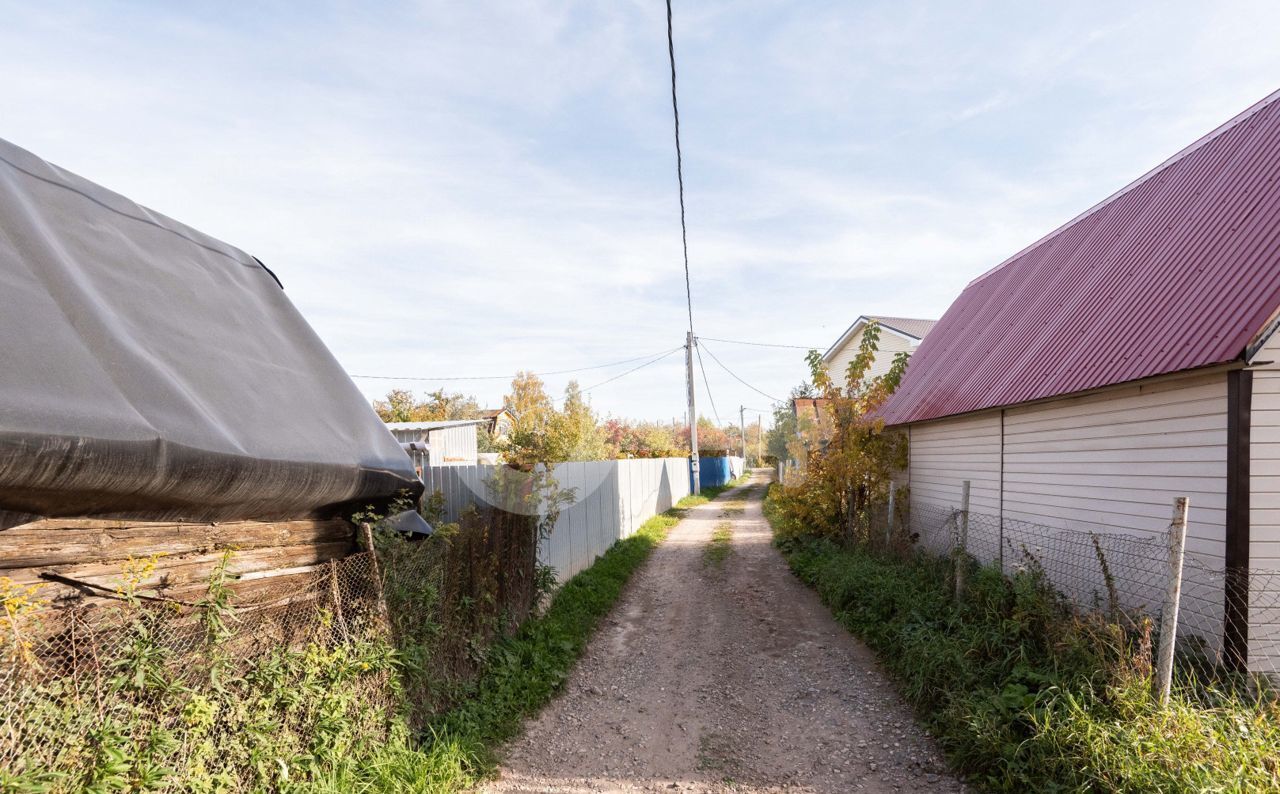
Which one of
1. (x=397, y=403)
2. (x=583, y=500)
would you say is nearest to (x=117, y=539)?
(x=583, y=500)

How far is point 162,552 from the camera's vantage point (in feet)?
9.87

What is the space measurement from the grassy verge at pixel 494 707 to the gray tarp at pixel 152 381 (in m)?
1.57

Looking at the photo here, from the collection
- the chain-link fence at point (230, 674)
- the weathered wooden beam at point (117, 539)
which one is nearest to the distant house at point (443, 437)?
the chain-link fence at point (230, 674)

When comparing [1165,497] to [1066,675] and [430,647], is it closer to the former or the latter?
[1066,675]

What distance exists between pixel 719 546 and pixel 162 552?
11.8 metres

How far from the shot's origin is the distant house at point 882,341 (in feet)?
78.5

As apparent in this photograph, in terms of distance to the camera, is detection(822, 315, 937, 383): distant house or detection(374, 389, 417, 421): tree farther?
detection(374, 389, 417, 421): tree

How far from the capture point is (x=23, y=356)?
2441 millimetres

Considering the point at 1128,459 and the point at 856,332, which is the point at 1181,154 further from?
the point at 856,332

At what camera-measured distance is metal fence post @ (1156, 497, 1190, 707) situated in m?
4.12

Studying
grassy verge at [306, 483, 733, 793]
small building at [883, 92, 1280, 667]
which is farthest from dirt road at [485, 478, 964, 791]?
small building at [883, 92, 1280, 667]

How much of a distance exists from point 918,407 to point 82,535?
1102cm

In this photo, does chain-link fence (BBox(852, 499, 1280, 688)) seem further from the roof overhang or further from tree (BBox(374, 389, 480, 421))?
tree (BBox(374, 389, 480, 421))

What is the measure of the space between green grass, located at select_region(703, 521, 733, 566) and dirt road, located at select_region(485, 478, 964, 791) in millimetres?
3191
